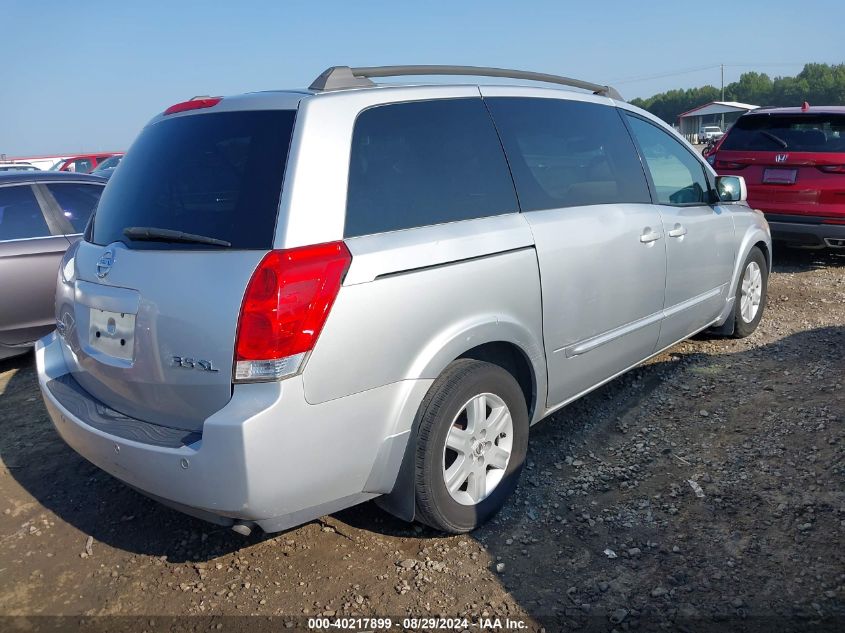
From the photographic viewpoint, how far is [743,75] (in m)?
107

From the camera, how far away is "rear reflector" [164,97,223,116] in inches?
112

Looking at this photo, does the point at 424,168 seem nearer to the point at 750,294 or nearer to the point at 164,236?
the point at 164,236

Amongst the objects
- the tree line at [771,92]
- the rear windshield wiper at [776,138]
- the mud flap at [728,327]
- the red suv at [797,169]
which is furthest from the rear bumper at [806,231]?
the tree line at [771,92]

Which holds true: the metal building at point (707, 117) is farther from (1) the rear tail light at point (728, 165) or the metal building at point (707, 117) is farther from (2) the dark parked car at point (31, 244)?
(2) the dark parked car at point (31, 244)

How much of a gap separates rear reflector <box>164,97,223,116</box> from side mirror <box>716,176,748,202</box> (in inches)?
136

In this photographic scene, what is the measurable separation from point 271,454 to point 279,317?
445 mm

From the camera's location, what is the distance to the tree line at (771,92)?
85.9 m

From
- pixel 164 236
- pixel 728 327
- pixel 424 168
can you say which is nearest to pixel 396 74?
pixel 424 168

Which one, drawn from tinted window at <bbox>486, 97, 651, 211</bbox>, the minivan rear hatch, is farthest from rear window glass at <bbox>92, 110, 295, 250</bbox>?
tinted window at <bbox>486, 97, 651, 211</bbox>

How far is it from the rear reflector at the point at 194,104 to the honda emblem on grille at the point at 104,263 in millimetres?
689

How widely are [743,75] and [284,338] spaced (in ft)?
400

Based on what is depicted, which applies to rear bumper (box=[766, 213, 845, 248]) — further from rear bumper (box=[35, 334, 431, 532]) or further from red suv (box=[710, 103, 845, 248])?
rear bumper (box=[35, 334, 431, 532])

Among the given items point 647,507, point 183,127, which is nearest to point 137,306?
point 183,127

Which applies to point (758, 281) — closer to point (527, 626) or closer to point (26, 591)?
point (527, 626)
